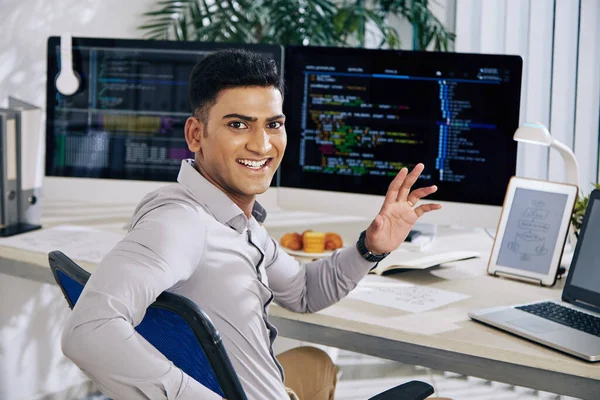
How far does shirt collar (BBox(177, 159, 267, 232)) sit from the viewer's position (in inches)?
48.4

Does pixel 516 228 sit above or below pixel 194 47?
below

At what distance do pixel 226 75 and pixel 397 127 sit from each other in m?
0.87

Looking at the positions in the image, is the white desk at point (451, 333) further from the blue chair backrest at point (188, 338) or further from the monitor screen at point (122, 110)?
the blue chair backrest at point (188, 338)

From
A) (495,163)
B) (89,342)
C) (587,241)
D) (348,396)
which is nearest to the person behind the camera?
(89,342)

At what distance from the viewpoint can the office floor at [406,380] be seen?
2.82 meters

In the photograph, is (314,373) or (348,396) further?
(348,396)

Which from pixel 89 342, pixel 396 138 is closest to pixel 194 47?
pixel 396 138

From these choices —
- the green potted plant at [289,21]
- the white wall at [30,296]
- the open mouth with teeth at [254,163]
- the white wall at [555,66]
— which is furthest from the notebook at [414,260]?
the green potted plant at [289,21]

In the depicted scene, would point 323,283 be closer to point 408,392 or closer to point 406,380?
point 408,392

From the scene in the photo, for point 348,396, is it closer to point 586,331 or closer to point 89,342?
point 586,331

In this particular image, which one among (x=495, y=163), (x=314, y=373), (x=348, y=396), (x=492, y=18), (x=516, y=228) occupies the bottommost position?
(x=348, y=396)

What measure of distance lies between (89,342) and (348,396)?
79.1 inches

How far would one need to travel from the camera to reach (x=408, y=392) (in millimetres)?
1139

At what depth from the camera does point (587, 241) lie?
1588 mm
